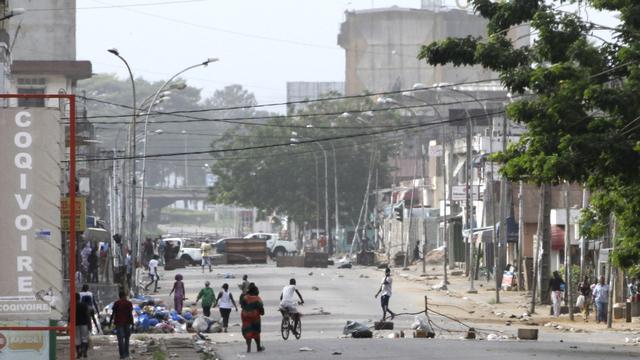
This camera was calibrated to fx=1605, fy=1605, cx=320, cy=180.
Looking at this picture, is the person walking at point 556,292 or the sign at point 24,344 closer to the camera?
the sign at point 24,344

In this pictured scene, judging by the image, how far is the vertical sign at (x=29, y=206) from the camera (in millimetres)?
20562

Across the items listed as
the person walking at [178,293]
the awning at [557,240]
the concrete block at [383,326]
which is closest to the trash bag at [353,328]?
the concrete block at [383,326]

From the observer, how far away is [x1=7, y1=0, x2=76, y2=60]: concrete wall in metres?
81.8

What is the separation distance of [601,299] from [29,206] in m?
28.6

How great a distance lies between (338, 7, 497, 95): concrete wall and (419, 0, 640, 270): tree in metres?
129

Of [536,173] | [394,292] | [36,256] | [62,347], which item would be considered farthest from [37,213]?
[394,292]

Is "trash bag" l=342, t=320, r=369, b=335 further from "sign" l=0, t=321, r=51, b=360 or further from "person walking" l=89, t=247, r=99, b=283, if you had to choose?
"person walking" l=89, t=247, r=99, b=283

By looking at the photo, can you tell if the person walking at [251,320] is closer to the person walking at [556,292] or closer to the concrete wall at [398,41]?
the person walking at [556,292]

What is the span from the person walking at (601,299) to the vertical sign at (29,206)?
28.0 m

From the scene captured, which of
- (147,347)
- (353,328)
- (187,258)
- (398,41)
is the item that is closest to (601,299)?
(353,328)

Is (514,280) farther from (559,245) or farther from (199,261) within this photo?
(199,261)

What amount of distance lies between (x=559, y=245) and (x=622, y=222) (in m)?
32.8

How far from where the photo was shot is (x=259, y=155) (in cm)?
13075

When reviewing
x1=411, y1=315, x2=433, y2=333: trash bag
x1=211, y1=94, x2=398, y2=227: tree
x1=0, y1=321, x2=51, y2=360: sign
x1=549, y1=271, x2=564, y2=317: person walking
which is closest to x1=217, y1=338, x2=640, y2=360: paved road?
x1=411, y1=315, x2=433, y2=333: trash bag
